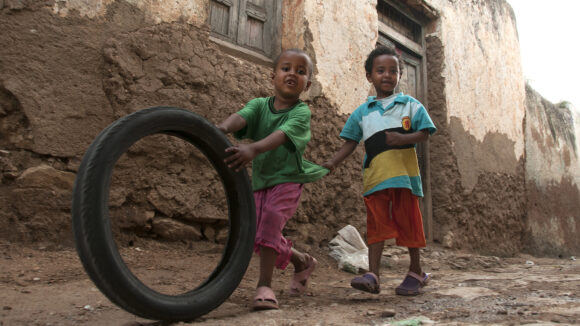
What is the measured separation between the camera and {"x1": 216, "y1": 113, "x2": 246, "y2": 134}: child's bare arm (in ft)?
5.83

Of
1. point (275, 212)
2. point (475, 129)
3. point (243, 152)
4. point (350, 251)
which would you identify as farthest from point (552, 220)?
point (243, 152)

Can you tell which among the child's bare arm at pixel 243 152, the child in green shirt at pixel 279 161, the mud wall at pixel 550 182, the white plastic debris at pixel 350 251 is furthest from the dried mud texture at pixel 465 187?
the child's bare arm at pixel 243 152

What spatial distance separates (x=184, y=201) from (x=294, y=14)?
6.22ft

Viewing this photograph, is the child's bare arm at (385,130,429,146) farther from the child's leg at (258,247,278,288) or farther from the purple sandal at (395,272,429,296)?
the child's leg at (258,247,278,288)

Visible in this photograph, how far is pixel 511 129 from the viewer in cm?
652

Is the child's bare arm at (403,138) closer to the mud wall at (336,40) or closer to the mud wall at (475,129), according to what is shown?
the mud wall at (336,40)

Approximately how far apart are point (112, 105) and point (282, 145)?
1.22m

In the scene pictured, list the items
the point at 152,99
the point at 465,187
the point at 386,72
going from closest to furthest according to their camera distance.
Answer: the point at 386,72
the point at 152,99
the point at 465,187

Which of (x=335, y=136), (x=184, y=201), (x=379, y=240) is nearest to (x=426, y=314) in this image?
(x=379, y=240)

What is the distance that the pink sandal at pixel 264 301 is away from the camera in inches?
61.3

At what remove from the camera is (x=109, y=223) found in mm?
1138

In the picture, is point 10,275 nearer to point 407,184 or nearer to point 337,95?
point 407,184

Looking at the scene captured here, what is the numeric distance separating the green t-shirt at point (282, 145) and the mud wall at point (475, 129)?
11.6 feet

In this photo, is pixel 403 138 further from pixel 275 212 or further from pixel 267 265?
pixel 267 265
